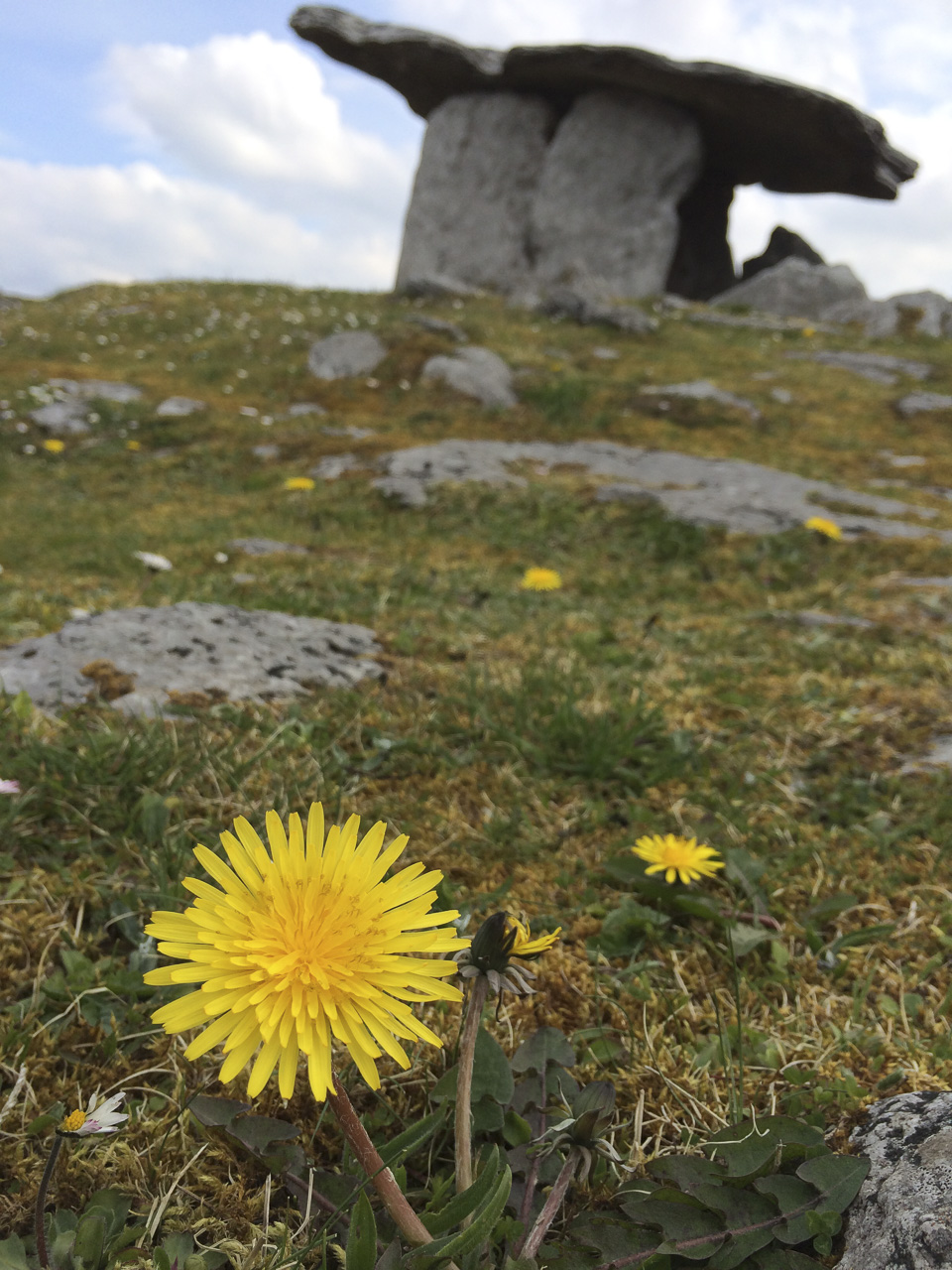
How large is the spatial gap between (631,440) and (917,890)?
832 cm

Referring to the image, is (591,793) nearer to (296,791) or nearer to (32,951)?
(296,791)

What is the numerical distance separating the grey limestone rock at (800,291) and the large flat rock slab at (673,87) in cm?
305

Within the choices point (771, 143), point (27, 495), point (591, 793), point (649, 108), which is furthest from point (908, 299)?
point (591, 793)

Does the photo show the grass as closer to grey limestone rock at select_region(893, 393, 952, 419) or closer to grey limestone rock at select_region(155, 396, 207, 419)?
grey limestone rock at select_region(155, 396, 207, 419)

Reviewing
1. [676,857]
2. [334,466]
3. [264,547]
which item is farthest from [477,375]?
[676,857]

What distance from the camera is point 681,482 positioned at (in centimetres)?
809

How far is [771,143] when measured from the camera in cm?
2180

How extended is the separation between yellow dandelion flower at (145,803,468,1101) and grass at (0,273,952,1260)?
1.72ft

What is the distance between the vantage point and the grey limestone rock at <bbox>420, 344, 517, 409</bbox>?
1119 centimetres

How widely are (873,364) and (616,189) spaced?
10.3 meters

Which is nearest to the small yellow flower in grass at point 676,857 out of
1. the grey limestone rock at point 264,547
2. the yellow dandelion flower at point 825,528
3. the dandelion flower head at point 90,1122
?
the dandelion flower head at point 90,1122

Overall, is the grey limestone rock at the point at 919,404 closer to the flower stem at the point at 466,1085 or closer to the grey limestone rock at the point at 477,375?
the grey limestone rock at the point at 477,375

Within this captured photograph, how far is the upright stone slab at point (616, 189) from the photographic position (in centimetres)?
2080

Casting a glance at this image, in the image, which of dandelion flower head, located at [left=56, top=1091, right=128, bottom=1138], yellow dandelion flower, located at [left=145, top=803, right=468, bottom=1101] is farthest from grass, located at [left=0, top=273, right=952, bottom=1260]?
yellow dandelion flower, located at [left=145, top=803, right=468, bottom=1101]
